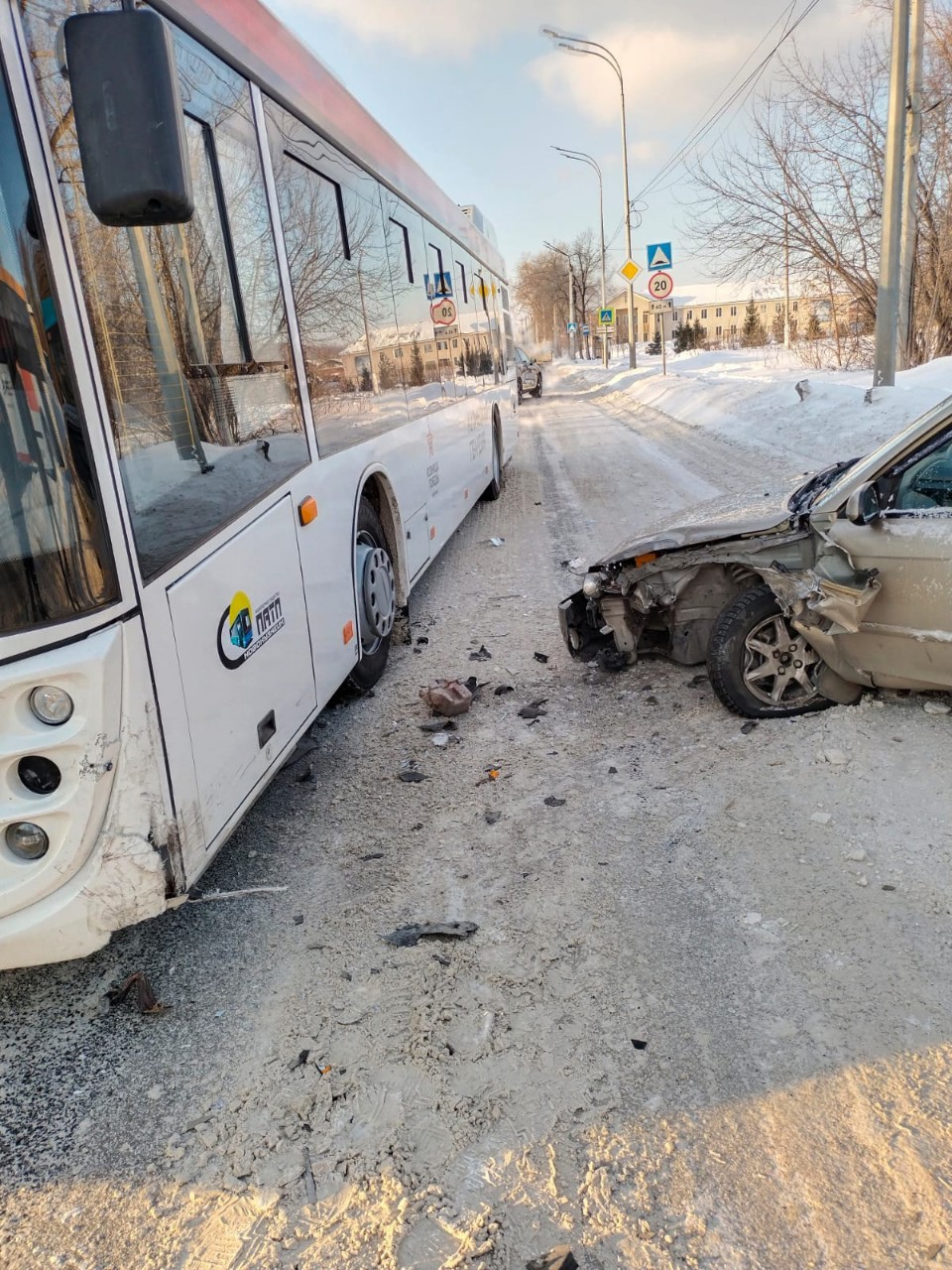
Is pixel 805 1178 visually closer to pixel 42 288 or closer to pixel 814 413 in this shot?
pixel 42 288

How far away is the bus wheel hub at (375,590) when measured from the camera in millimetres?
5316

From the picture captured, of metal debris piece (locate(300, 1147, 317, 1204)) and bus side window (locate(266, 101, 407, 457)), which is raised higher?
bus side window (locate(266, 101, 407, 457))

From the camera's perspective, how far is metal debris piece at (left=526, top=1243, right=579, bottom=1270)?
1996 millimetres

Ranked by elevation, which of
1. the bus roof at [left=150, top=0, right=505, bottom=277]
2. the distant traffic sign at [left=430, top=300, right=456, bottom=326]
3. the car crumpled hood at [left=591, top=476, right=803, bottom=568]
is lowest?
the car crumpled hood at [left=591, top=476, right=803, bottom=568]

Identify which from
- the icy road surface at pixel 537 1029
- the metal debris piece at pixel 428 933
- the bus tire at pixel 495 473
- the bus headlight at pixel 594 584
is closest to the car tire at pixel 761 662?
the icy road surface at pixel 537 1029

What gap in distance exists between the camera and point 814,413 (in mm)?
14781

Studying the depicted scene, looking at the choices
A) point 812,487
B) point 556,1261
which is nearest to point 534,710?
point 812,487

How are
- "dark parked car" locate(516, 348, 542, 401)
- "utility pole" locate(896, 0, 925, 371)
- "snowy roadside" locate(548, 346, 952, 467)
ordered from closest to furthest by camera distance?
"utility pole" locate(896, 0, 925, 371) → "snowy roadside" locate(548, 346, 952, 467) → "dark parked car" locate(516, 348, 542, 401)

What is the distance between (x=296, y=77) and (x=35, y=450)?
311 centimetres

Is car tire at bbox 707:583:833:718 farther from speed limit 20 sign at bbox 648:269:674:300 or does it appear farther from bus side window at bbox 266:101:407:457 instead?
speed limit 20 sign at bbox 648:269:674:300

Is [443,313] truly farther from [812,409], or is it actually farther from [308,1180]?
[812,409]

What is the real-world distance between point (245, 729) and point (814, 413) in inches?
550

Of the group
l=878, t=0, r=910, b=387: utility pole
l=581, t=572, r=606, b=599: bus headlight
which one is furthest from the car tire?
l=878, t=0, r=910, b=387: utility pole

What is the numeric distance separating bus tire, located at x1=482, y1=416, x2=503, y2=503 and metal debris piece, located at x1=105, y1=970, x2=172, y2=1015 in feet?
31.5
